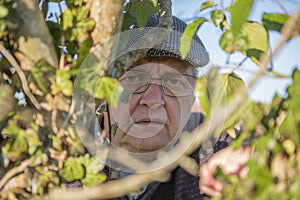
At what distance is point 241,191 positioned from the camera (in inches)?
22.8

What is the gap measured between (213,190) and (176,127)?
3.53 feet

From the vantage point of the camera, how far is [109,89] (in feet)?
2.85

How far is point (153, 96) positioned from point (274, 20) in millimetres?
1022

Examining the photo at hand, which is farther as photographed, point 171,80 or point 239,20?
point 171,80

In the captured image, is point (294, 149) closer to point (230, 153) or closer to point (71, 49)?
point (230, 153)

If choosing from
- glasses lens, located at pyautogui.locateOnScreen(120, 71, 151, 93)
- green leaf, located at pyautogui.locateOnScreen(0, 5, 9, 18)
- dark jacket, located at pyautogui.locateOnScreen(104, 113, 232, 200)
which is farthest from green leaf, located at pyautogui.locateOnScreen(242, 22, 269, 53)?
dark jacket, located at pyautogui.locateOnScreen(104, 113, 232, 200)

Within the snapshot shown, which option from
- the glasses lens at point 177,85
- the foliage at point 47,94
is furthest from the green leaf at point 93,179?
the glasses lens at point 177,85

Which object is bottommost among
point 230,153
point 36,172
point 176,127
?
point 176,127

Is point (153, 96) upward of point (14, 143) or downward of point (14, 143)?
downward

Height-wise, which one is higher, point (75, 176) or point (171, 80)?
point (75, 176)

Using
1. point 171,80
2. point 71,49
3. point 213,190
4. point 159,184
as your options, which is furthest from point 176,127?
point 213,190

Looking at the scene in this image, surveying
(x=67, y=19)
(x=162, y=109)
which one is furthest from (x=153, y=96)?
(x=67, y=19)

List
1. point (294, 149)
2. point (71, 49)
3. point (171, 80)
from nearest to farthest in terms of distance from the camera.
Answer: point (294, 149) < point (71, 49) < point (171, 80)

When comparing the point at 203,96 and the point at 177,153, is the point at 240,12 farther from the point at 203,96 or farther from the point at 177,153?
the point at 177,153
